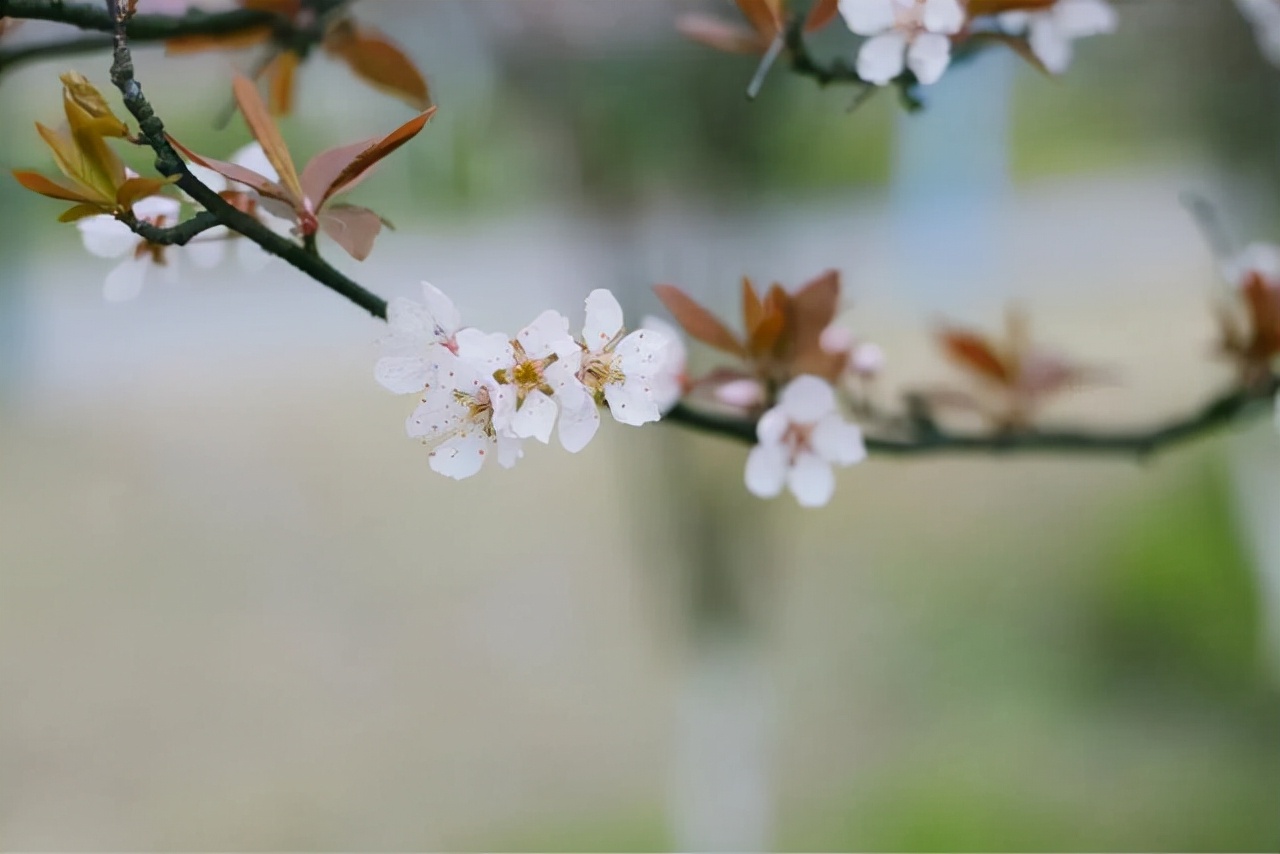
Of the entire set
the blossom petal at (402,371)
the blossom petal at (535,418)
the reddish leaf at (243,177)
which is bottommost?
the blossom petal at (535,418)

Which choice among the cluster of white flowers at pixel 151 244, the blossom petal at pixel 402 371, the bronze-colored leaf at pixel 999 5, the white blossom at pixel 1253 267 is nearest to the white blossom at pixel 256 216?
the cluster of white flowers at pixel 151 244

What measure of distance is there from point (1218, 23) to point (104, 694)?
2.24 metres

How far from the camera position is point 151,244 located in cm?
42

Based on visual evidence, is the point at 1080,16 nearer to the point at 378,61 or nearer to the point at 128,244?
the point at 378,61

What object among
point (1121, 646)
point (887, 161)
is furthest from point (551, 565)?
point (887, 161)

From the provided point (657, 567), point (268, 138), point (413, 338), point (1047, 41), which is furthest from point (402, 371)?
point (657, 567)

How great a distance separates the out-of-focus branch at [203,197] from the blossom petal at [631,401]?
0.28 ft

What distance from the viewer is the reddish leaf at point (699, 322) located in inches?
18.6

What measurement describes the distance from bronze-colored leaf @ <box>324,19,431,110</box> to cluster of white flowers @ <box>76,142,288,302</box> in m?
0.08

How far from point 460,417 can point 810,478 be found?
0.18m

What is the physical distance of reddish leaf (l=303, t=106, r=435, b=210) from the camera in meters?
Result: 0.35

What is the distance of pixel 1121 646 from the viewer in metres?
2.04

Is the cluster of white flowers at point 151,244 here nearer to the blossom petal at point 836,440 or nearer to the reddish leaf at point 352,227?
the reddish leaf at point 352,227

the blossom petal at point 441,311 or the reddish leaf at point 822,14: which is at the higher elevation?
the reddish leaf at point 822,14
